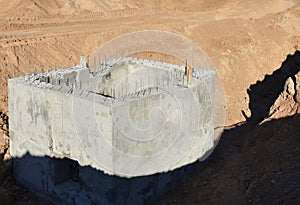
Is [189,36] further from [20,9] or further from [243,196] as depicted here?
[243,196]

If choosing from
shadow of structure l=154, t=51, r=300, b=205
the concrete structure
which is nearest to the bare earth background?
shadow of structure l=154, t=51, r=300, b=205

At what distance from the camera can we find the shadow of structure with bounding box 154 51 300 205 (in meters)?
10.7

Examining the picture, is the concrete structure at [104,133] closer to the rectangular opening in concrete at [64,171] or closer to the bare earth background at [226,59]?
the rectangular opening in concrete at [64,171]

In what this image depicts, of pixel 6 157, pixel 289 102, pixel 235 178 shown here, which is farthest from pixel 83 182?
pixel 289 102

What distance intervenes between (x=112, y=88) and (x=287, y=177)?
18.7 ft

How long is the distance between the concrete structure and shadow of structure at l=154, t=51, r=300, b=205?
60cm

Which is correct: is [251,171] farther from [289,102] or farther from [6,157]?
[6,157]

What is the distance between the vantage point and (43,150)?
10789 mm

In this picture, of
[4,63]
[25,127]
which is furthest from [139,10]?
[25,127]

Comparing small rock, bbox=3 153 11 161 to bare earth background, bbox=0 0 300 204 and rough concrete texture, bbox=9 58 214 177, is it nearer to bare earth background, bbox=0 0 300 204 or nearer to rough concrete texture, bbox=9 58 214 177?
bare earth background, bbox=0 0 300 204

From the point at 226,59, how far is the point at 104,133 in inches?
597

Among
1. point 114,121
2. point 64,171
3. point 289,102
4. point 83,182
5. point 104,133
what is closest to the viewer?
point 114,121

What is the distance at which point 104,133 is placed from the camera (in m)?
9.31

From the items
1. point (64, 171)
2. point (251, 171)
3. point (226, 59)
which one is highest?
point (226, 59)
